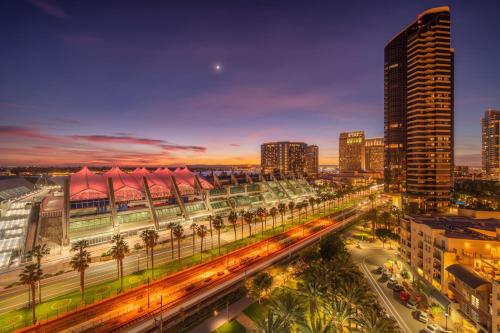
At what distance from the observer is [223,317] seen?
42.6m

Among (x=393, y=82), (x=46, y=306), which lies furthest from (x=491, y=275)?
(x=393, y=82)

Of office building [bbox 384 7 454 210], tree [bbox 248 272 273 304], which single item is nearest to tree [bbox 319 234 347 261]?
tree [bbox 248 272 273 304]

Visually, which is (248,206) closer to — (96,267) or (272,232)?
(272,232)

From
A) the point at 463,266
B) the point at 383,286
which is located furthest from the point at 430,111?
the point at 463,266

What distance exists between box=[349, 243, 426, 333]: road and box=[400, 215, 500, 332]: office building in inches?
249

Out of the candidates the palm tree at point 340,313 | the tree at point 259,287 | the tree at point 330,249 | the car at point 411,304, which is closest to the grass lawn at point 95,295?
the tree at point 259,287

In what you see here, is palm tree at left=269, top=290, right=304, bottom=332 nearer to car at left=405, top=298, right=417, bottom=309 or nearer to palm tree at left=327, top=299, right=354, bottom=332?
palm tree at left=327, top=299, right=354, bottom=332

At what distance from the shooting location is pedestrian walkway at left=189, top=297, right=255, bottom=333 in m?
39.8

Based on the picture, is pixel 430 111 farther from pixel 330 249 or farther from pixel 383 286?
pixel 330 249

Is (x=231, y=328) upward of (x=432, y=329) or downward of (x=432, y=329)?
downward

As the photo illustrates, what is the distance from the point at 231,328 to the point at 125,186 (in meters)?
69.1

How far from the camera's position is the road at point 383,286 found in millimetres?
41906

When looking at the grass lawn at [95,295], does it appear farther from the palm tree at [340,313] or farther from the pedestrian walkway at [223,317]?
the palm tree at [340,313]

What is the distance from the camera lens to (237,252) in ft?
224
